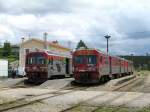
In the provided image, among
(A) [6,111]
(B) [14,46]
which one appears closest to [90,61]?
(A) [6,111]

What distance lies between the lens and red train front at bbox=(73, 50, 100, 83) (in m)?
33.9

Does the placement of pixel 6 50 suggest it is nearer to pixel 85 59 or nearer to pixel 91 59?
pixel 85 59

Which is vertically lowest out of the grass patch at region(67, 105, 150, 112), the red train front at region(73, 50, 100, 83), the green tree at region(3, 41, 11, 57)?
the grass patch at region(67, 105, 150, 112)

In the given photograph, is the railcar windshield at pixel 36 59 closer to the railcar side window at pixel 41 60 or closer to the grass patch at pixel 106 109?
the railcar side window at pixel 41 60

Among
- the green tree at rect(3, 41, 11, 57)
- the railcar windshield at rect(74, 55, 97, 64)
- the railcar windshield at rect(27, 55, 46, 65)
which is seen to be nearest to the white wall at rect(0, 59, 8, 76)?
the railcar windshield at rect(27, 55, 46, 65)

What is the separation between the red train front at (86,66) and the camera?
33.9 metres

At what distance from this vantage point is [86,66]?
34.2m

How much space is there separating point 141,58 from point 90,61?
121457 millimetres

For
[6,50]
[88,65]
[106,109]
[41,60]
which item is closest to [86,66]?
[88,65]

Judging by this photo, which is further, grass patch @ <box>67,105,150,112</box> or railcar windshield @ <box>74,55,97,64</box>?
railcar windshield @ <box>74,55,97,64</box>

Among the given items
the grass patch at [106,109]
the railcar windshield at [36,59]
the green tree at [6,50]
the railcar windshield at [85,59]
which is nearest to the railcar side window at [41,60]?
the railcar windshield at [36,59]

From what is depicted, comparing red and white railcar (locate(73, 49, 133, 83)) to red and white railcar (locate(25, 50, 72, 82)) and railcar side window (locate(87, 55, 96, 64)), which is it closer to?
railcar side window (locate(87, 55, 96, 64))

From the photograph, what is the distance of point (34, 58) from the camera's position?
37.1m

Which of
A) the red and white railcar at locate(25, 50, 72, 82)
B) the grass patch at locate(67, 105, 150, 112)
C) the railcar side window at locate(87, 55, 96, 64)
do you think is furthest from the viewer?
the red and white railcar at locate(25, 50, 72, 82)
